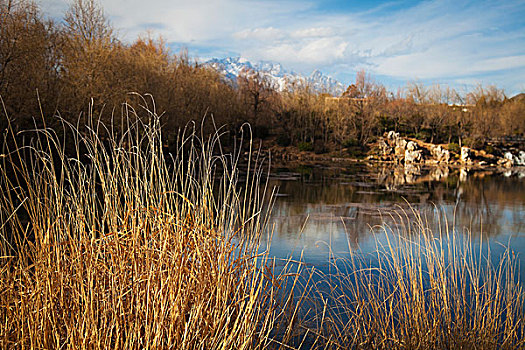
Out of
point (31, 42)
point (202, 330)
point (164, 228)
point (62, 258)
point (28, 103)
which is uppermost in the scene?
point (31, 42)

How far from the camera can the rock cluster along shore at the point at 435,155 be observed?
115 feet

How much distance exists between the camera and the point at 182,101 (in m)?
28.2

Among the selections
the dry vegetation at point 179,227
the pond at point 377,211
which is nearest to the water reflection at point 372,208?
the pond at point 377,211

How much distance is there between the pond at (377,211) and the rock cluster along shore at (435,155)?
12170 millimetres

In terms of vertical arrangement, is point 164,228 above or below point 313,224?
above

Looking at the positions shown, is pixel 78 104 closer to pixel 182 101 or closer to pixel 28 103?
pixel 28 103

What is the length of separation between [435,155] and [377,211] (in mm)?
26017

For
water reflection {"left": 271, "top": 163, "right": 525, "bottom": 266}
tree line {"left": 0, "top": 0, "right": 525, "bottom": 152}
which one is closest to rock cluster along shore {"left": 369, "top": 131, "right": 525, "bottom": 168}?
tree line {"left": 0, "top": 0, "right": 525, "bottom": 152}

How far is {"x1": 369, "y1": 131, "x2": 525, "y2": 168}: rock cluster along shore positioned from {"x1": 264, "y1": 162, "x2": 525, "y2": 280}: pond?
39.9 feet

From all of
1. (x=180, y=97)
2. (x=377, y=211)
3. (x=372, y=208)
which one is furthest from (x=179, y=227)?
(x=180, y=97)

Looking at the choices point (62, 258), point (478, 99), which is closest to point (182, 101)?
point (62, 258)

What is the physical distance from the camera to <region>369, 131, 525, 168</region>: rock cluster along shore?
35094mm

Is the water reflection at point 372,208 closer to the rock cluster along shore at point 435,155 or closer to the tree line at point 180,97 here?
the tree line at point 180,97

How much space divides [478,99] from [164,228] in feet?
188
